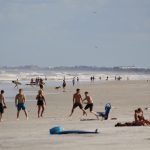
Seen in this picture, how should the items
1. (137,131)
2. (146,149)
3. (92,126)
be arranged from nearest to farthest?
(146,149) → (137,131) → (92,126)

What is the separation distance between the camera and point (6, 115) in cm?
2361

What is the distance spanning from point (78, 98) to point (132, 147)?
991 centimetres

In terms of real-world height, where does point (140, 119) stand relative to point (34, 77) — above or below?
below

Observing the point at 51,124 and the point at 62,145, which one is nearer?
the point at 62,145

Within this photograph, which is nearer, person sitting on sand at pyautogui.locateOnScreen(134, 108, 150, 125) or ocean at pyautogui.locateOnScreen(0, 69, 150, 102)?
person sitting on sand at pyautogui.locateOnScreen(134, 108, 150, 125)

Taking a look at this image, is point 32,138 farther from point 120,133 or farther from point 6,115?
point 6,115

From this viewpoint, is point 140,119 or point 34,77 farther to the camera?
point 34,77

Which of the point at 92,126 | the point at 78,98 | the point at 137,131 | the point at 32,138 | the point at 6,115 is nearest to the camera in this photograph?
the point at 32,138

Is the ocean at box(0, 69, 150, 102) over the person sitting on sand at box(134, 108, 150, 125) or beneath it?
over

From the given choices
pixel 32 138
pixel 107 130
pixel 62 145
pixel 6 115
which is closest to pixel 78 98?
pixel 6 115

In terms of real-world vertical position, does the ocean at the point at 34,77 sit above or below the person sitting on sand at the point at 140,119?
above

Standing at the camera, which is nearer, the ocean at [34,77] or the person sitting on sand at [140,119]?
the person sitting on sand at [140,119]

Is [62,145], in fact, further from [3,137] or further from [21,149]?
[3,137]

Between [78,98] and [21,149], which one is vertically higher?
[78,98]
